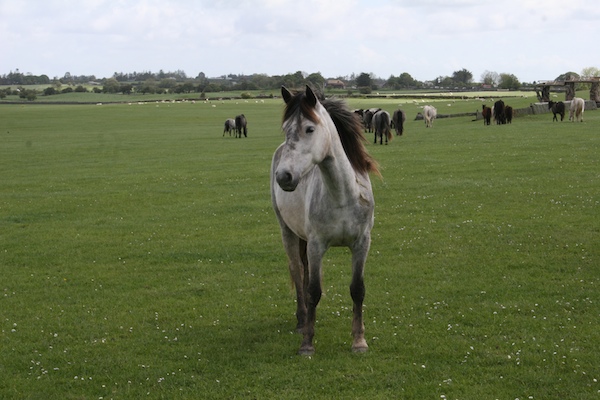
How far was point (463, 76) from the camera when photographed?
191 metres

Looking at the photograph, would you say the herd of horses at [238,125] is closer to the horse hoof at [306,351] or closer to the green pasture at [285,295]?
the green pasture at [285,295]

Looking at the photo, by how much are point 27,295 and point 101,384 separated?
13.3 feet

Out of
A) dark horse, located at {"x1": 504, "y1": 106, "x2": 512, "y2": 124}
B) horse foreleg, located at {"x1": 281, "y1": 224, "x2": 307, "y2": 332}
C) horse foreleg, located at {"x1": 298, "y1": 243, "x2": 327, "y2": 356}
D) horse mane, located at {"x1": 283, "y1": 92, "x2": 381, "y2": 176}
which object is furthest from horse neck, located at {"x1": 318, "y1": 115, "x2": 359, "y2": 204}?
→ dark horse, located at {"x1": 504, "y1": 106, "x2": 512, "y2": 124}

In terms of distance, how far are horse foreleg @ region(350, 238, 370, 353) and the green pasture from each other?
187 mm

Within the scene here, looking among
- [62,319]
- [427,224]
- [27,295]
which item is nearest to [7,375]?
[62,319]

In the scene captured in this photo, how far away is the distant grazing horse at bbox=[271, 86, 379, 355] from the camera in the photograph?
6.44 metres

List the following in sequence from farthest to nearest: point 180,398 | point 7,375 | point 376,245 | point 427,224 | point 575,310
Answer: point 427,224, point 376,245, point 575,310, point 7,375, point 180,398

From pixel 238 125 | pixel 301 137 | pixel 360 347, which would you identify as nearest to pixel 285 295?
pixel 360 347

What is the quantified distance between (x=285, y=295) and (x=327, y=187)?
10.2 ft

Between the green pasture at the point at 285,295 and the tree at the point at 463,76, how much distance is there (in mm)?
176095

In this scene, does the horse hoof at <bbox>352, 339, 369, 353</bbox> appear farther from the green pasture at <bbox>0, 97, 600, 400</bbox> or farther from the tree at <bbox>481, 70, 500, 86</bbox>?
the tree at <bbox>481, 70, 500, 86</bbox>

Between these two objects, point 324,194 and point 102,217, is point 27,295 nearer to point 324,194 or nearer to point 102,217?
point 324,194

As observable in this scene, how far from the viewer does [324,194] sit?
706cm

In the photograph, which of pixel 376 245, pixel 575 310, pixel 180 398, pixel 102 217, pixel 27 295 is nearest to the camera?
pixel 180 398
